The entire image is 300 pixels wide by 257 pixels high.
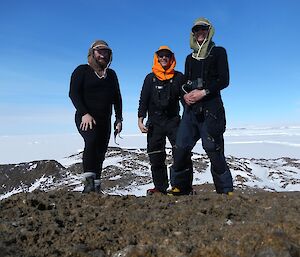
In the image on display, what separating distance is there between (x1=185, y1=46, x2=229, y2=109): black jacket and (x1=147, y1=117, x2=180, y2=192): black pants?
1.02 m

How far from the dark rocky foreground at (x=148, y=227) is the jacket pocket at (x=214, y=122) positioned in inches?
49.1

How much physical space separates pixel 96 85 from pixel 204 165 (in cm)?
1588

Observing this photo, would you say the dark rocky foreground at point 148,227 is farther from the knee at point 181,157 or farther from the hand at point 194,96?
the hand at point 194,96

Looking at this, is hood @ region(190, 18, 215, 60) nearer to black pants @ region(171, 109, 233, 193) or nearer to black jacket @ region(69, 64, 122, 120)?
black pants @ region(171, 109, 233, 193)

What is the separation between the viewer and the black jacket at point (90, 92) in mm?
6090

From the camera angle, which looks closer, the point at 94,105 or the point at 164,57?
the point at 94,105

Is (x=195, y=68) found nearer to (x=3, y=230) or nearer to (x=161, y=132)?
(x=161, y=132)

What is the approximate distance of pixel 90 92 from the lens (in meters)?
6.21

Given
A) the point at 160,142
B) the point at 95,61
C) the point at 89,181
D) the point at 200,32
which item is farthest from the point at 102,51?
the point at 89,181

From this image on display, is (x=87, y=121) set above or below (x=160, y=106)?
below

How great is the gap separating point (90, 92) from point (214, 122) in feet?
6.68

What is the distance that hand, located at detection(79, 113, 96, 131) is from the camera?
5.89 metres

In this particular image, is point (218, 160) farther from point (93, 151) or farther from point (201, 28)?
point (201, 28)

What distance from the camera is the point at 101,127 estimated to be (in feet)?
20.1
